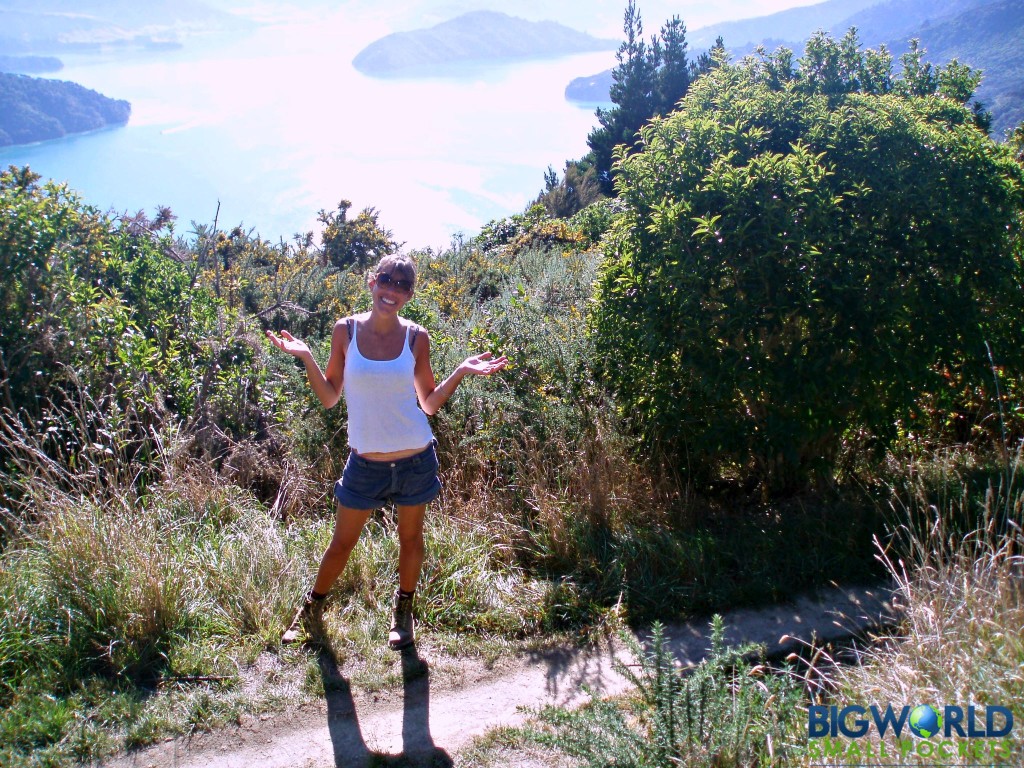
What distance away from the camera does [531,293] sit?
695cm

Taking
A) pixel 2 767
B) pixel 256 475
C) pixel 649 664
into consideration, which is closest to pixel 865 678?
pixel 649 664

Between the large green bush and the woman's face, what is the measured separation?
1.55 m

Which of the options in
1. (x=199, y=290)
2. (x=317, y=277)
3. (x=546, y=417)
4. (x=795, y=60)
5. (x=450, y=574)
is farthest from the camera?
(x=317, y=277)

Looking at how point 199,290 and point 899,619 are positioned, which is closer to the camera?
point 899,619

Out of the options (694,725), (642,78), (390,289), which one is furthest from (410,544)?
(642,78)

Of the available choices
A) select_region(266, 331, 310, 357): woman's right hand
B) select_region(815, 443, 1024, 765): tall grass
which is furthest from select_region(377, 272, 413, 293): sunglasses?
select_region(815, 443, 1024, 765): tall grass

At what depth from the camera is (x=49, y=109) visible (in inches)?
577

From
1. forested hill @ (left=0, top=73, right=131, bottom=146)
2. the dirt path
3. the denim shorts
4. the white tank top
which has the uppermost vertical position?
forested hill @ (left=0, top=73, right=131, bottom=146)

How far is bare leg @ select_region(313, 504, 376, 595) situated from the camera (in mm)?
3654

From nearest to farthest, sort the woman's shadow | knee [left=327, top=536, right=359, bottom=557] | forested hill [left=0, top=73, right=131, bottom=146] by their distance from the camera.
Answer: the woman's shadow < knee [left=327, top=536, right=359, bottom=557] < forested hill [left=0, top=73, right=131, bottom=146]

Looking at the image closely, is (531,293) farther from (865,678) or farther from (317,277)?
(865,678)

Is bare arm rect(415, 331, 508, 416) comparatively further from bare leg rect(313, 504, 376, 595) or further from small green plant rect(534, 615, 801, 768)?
small green plant rect(534, 615, 801, 768)

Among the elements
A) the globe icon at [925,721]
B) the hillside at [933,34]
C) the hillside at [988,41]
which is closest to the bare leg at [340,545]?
the globe icon at [925,721]

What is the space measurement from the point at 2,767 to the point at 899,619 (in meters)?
3.86
